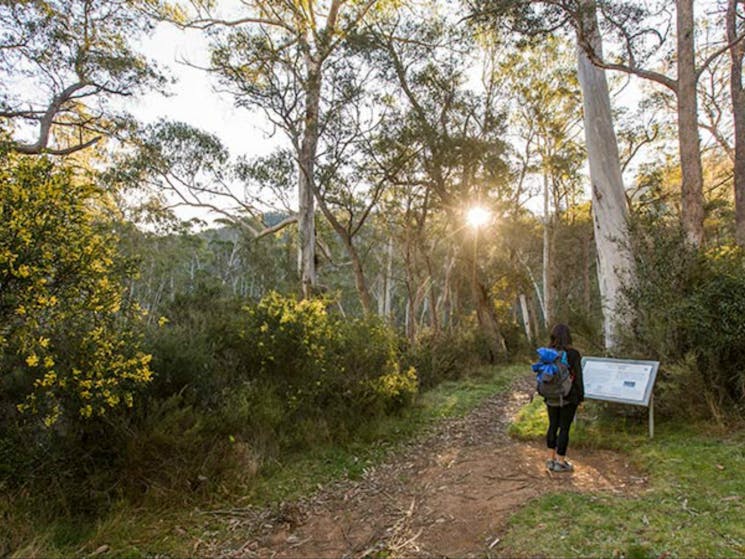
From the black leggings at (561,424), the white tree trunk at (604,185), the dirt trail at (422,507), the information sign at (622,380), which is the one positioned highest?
the white tree trunk at (604,185)

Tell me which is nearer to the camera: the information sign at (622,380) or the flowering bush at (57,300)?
the flowering bush at (57,300)

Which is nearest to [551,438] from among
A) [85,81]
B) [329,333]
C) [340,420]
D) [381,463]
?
[381,463]

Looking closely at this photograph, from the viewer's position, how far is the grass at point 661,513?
290 cm

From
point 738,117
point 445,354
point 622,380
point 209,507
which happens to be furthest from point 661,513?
point 738,117

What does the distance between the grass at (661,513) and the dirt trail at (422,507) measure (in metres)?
0.23

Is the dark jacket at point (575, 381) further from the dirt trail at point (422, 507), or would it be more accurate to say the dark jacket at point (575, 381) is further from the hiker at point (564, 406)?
the dirt trail at point (422, 507)

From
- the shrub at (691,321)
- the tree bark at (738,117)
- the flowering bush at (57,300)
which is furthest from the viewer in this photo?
the tree bark at (738,117)

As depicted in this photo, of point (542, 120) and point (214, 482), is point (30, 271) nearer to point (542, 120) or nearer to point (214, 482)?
point (214, 482)

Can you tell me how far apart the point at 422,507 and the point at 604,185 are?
694cm

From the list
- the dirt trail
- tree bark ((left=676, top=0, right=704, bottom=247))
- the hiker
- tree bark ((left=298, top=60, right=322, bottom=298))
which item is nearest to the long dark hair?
the hiker

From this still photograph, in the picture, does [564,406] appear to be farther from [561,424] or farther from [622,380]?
[622,380]

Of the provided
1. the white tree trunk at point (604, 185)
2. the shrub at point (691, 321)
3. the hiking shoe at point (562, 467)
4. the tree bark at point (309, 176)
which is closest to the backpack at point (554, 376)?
the hiking shoe at point (562, 467)

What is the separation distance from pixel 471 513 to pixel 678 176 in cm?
2235

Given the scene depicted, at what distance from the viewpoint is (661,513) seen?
3371 millimetres
